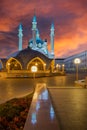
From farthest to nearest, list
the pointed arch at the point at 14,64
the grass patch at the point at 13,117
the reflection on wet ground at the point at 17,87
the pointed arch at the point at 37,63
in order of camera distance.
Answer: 1. the pointed arch at the point at 14,64
2. the pointed arch at the point at 37,63
3. the reflection on wet ground at the point at 17,87
4. the grass patch at the point at 13,117

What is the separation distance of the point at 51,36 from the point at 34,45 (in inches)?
503

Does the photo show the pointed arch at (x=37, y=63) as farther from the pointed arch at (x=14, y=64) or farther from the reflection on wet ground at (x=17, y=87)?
the reflection on wet ground at (x=17, y=87)

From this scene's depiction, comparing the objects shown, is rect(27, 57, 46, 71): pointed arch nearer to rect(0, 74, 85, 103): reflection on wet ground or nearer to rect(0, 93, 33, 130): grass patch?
rect(0, 74, 85, 103): reflection on wet ground

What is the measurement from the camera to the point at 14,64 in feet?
208

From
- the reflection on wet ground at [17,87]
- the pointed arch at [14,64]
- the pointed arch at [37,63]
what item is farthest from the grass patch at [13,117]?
the pointed arch at [14,64]

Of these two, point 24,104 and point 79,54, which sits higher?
point 79,54

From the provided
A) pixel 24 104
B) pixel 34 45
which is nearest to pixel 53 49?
pixel 34 45

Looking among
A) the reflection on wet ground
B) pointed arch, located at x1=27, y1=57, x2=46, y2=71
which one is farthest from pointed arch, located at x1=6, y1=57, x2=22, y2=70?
the reflection on wet ground

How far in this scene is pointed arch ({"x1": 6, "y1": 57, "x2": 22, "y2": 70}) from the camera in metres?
62.5

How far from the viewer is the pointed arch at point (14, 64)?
62469mm

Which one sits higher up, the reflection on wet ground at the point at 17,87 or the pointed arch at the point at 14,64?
the pointed arch at the point at 14,64

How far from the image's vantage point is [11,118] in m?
9.05

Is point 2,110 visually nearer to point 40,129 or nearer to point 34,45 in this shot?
point 40,129

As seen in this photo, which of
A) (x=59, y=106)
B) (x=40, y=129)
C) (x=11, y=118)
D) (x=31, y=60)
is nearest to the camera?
(x=40, y=129)
